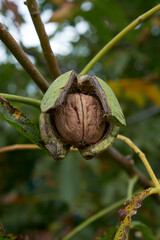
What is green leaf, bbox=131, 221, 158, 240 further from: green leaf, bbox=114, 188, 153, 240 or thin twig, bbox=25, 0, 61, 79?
thin twig, bbox=25, 0, 61, 79

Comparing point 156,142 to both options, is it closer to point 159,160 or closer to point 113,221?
point 159,160

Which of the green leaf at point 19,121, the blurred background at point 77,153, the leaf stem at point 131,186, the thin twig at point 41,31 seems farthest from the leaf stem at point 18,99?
the blurred background at point 77,153

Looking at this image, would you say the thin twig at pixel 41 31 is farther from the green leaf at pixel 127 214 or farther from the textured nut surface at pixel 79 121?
the green leaf at pixel 127 214

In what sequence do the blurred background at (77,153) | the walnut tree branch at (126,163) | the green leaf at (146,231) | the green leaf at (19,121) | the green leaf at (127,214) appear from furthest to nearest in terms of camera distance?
the blurred background at (77,153), the walnut tree branch at (126,163), the green leaf at (146,231), the green leaf at (19,121), the green leaf at (127,214)

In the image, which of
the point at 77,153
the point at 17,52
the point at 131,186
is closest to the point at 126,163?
the point at 131,186

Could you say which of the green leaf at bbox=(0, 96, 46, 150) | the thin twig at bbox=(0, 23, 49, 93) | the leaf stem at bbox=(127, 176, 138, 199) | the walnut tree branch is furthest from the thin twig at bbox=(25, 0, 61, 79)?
the leaf stem at bbox=(127, 176, 138, 199)

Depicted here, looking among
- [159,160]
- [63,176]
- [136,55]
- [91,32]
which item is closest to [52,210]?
[63,176]
